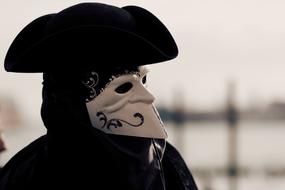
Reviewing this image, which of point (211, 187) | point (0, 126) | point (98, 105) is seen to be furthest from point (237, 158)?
point (98, 105)

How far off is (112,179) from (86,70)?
0.26m

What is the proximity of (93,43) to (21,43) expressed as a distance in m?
0.19

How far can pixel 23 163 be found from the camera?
7.09 feet

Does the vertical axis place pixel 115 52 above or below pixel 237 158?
above

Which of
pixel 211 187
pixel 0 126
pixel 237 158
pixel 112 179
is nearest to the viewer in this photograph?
pixel 112 179

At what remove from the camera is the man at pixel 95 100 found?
2049 millimetres

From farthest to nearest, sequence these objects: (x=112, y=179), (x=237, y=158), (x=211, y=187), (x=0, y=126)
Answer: (x=237, y=158) < (x=211, y=187) < (x=0, y=126) < (x=112, y=179)

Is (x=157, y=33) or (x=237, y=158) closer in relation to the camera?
(x=157, y=33)

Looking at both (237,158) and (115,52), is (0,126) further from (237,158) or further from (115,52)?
(237,158)

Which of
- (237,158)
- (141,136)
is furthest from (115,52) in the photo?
(237,158)

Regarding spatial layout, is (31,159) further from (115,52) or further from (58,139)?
(115,52)

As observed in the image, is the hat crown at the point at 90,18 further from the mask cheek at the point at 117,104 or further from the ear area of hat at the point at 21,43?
the mask cheek at the point at 117,104

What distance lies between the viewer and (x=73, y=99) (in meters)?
2.07

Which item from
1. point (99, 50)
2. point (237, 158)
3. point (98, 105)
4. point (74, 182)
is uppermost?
point (99, 50)
